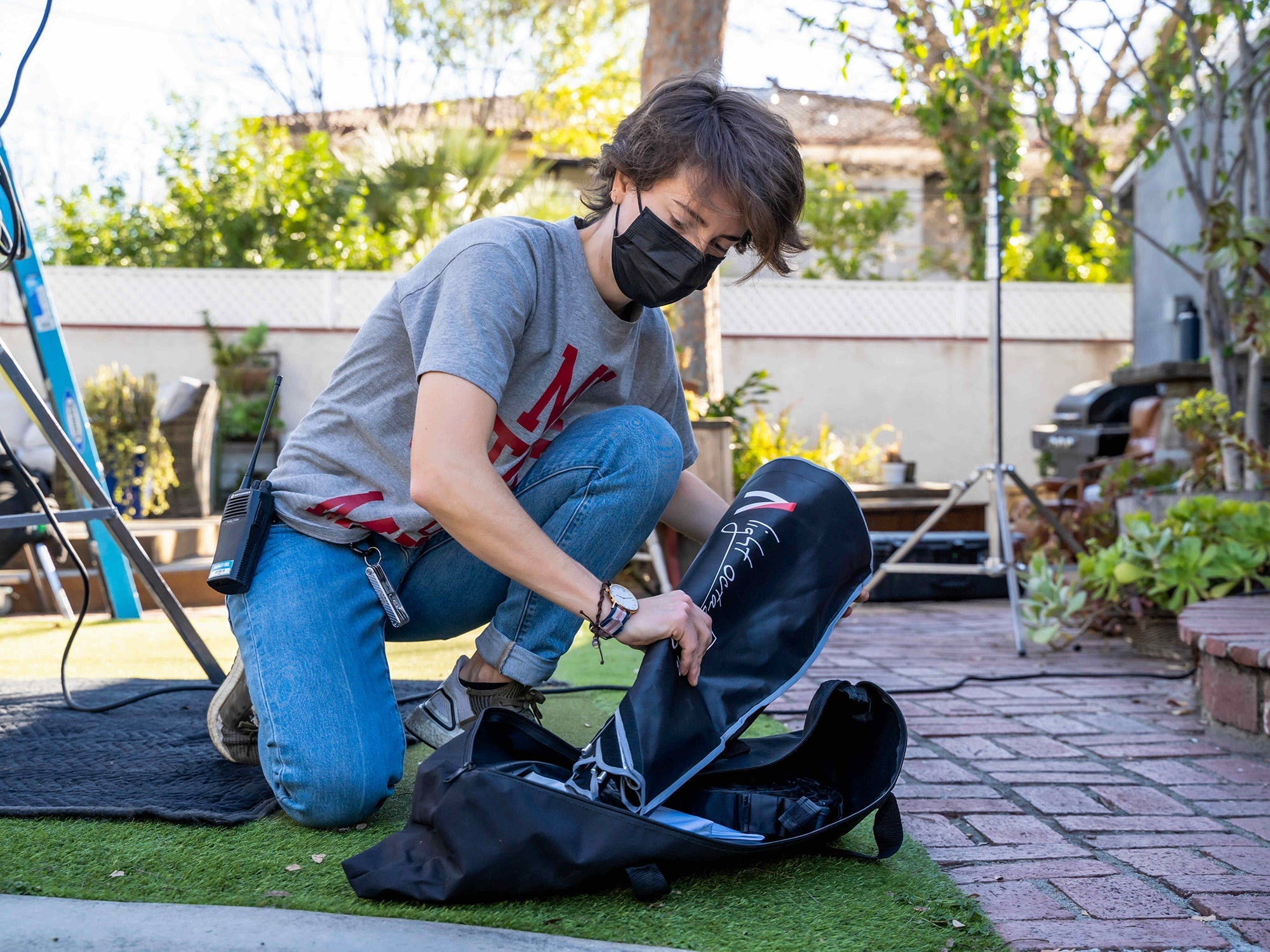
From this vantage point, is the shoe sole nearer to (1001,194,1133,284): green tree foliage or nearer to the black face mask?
the black face mask

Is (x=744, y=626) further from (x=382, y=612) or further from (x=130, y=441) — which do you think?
(x=130, y=441)

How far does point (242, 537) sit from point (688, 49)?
531 centimetres

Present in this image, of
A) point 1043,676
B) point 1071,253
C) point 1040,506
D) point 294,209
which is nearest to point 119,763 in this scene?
point 1043,676

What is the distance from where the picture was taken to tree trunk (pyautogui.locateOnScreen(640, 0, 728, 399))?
20.7ft

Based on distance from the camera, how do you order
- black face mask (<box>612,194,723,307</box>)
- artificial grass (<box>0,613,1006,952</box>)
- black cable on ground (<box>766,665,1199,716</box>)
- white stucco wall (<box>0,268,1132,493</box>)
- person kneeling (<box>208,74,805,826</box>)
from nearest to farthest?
artificial grass (<box>0,613,1006,952</box>) → person kneeling (<box>208,74,805,826</box>) → black face mask (<box>612,194,723,307</box>) → black cable on ground (<box>766,665,1199,716</box>) → white stucco wall (<box>0,268,1132,493</box>)

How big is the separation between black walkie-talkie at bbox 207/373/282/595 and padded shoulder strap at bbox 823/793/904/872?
3.37 feet

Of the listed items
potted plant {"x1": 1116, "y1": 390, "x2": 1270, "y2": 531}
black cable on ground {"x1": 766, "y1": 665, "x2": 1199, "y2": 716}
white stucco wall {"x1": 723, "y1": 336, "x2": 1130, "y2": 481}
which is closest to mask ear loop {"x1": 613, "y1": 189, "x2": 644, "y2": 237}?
black cable on ground {"x1": 766, "y1": 665, "x2": 1199, "y2": 716}

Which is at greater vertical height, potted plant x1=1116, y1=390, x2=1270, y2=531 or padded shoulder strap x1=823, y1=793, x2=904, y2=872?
potted plant x1=1116, y1=390, x2=1270, y2=531

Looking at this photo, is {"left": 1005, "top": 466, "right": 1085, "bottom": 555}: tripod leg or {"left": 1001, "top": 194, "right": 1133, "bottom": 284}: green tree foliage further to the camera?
{"left": 1001, "top": 194, "right": 1133, "bottom": 284}: green tree foliage

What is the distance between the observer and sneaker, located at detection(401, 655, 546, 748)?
6.26 feet

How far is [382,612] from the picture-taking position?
1.89 metres

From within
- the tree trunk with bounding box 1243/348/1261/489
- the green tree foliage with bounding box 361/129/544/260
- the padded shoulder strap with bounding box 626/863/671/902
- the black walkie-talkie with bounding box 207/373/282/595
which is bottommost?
the padded shoulder strap with bounding box 626/863/671/902

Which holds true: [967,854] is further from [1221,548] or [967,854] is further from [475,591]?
[1221,548]

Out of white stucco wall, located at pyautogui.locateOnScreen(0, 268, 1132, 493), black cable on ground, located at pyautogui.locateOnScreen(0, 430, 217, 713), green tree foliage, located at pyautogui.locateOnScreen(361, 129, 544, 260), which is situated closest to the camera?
black cable on ground, located at pyautogui.locateOnScreen(0, 430, 217, 713)
